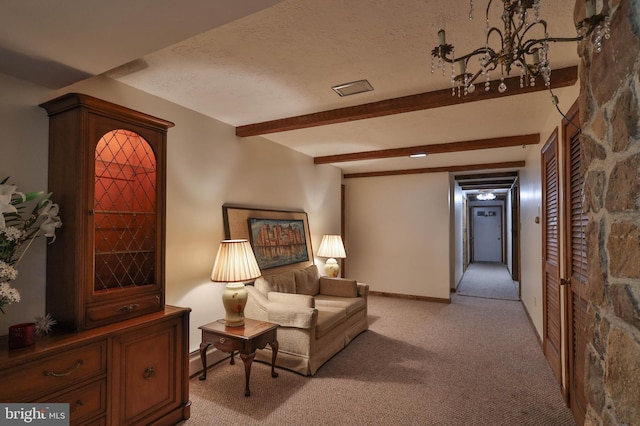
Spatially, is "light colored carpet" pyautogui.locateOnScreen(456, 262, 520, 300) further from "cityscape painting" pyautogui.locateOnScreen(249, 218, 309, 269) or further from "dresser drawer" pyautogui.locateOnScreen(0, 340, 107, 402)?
"dresser drawer" pyautogui.locateOnScreen(0, 340, 107, 402)

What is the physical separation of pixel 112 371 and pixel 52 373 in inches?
11.9

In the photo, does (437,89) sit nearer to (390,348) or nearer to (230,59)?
(230,59)

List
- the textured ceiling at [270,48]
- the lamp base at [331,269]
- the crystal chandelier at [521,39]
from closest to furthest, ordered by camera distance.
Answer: the crystal chandelier at [521,39] → the textured ceiling at [270,48] → the lamp base at [331,269]

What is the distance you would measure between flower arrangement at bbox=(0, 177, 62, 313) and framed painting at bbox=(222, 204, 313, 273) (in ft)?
5.33

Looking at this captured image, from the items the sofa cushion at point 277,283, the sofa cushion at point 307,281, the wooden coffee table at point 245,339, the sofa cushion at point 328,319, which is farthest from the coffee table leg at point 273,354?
Result: the sofa cushion at point 307,281

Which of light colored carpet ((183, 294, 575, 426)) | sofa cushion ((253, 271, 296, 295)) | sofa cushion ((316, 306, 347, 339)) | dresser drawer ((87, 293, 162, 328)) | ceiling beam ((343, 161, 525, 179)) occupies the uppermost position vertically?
ceiling beam ((343, 161, 525, 179))

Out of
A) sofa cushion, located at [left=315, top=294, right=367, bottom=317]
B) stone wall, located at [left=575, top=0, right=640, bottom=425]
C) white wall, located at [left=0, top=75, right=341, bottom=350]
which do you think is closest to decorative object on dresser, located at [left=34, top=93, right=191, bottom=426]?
white wall, located at [left=0, top=75, right=341, bottom=350]

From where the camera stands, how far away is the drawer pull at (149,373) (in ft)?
6.78

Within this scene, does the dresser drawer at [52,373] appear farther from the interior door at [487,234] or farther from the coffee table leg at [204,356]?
the interior door at [487,234]

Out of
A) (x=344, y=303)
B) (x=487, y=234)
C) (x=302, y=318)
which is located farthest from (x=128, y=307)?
(x=487, y=234)

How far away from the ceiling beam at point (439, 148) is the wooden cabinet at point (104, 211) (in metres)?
2.95

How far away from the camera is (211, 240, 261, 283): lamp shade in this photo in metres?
2.83

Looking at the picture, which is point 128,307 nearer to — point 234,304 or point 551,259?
point 234,304

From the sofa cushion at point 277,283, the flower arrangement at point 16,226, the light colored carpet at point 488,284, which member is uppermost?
the flower arrangement at point 16,226
